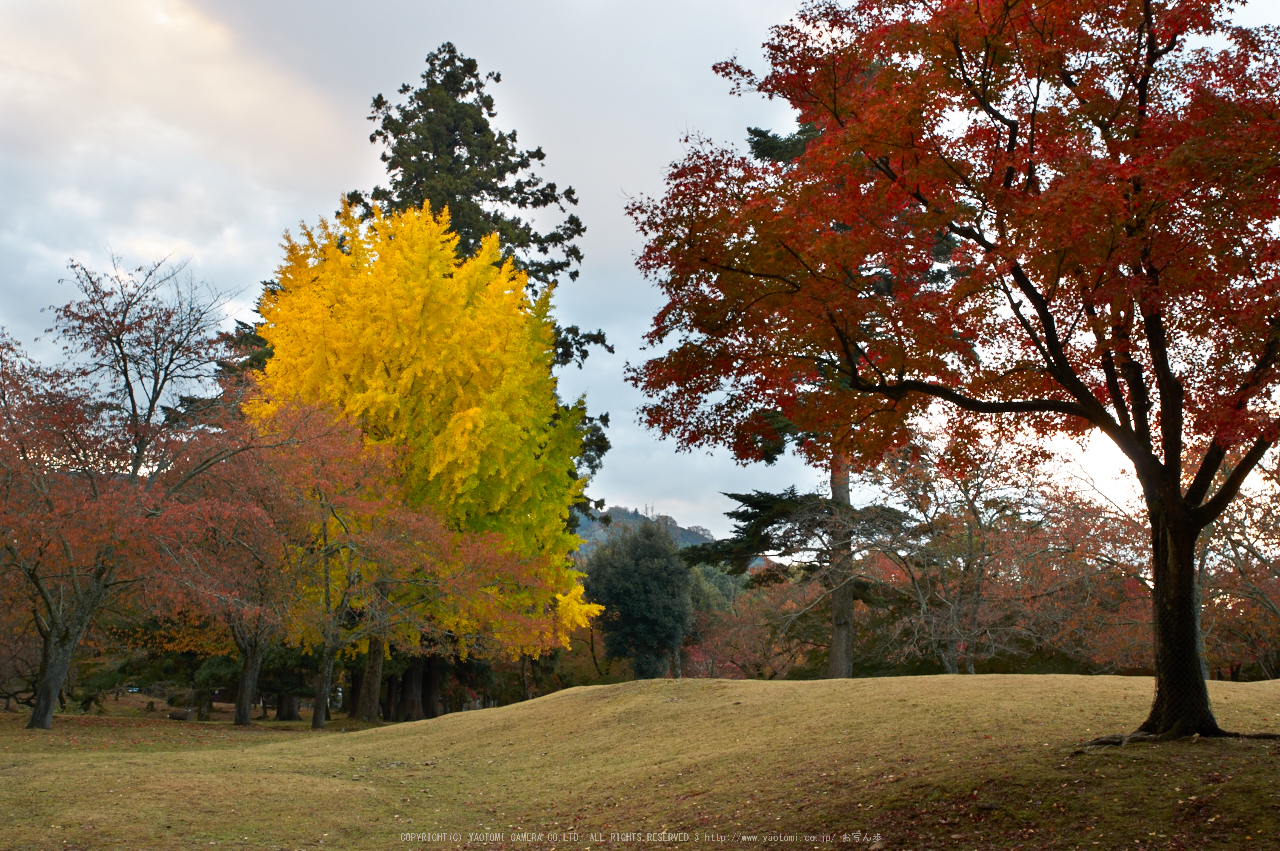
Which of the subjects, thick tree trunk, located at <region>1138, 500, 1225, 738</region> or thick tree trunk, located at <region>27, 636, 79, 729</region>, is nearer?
thick tree trunk, located at <region>1138, 500, 1225, 738</region>

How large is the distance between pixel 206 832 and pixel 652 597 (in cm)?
2823

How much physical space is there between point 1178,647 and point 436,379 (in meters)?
15.2

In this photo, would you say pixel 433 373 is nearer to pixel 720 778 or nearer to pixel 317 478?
pixel 317 478

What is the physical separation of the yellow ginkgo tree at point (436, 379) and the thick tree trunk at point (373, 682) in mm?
3529

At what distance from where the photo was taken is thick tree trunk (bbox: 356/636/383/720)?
22.2m

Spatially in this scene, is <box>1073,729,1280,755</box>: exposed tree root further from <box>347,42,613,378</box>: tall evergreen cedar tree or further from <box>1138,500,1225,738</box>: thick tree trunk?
<box>347,42,613,378</box>: tall evergreen cedar tree

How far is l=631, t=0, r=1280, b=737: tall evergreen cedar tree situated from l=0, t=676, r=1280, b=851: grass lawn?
2108 millimetres

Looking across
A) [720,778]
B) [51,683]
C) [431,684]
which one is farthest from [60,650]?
[431,684]

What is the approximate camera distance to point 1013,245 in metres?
7.31

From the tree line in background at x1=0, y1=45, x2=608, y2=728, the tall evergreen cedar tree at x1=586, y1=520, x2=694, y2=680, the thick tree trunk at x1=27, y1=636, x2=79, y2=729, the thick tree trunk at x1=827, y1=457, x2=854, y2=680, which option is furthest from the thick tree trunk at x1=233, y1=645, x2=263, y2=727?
the tall evergreen cedar tree at x1=586, y1=520, x2=694, y2=680

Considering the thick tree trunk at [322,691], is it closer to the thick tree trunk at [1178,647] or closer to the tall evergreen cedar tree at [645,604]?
the tall evergreen cedar tree at [645,604]

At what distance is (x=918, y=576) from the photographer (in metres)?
24.2

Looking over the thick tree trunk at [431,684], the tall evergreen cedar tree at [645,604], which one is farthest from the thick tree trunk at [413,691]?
the tall evergreen cedar tree at [645,604]

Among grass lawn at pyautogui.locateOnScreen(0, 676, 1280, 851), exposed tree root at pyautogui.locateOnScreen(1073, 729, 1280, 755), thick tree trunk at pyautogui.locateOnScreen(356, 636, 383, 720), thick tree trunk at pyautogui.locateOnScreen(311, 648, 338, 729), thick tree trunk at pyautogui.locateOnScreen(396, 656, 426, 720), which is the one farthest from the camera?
thick tree trunk at pyautogui.locateOnScreen(396, 656, 426, 720)
